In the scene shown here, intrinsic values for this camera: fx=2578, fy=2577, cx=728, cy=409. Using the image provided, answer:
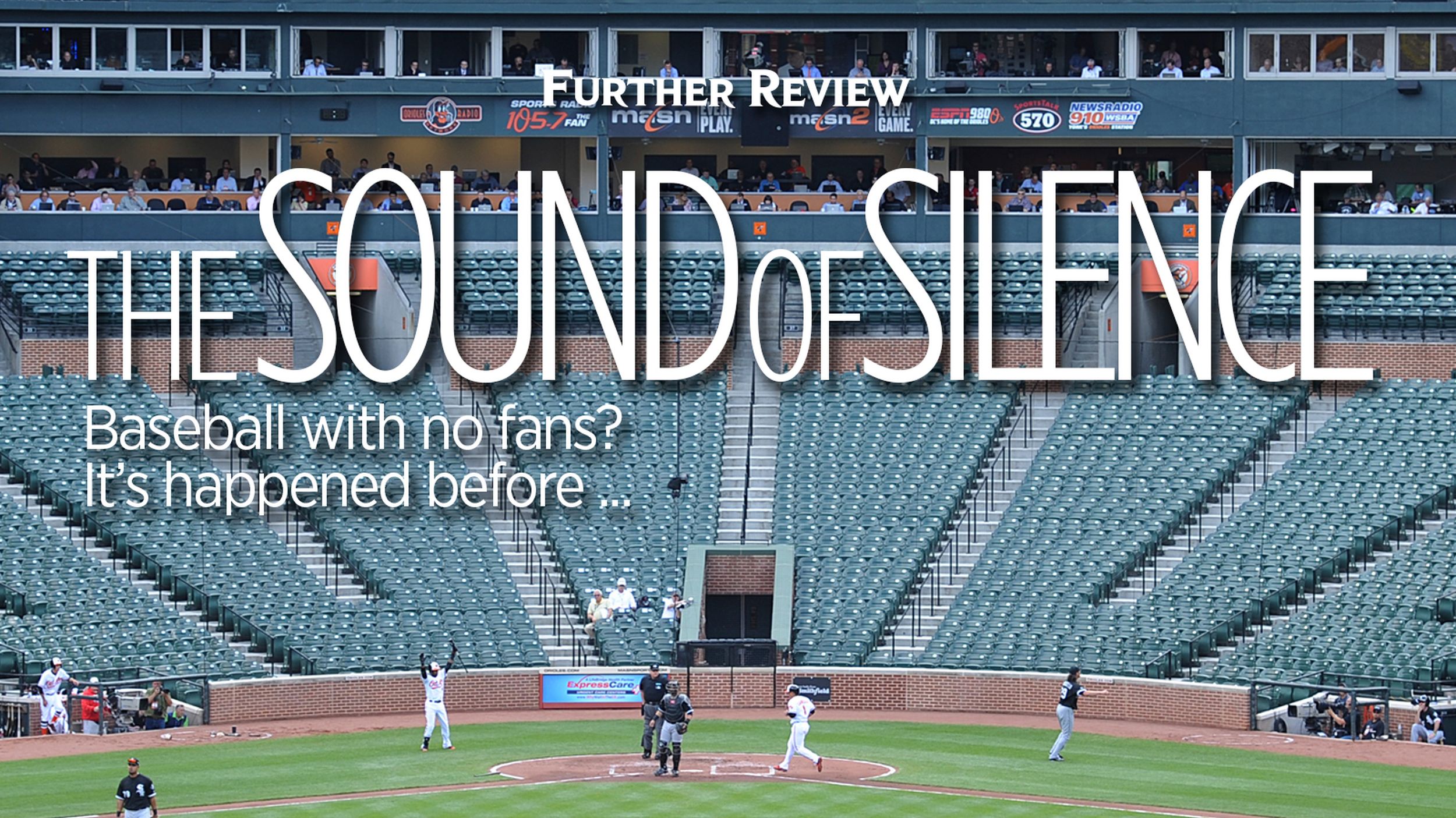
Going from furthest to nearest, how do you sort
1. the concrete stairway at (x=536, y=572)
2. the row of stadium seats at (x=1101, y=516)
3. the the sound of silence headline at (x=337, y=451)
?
the the sound of silence headline at (x=337, y=451) → the concrete stairway at (x=536, y=572) → the row of stadium seats at (x=1101, y=516)

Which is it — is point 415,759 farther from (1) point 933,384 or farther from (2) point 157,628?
(1) point 933,384

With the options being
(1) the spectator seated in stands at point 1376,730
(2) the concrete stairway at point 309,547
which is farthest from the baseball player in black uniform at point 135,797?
(1) the spectator seated in stands at point 1376,730

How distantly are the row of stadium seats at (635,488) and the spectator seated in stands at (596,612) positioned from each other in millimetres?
112

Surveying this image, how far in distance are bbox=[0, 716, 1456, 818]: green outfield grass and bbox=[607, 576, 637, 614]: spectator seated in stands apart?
428cm

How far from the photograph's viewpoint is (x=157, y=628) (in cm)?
4622

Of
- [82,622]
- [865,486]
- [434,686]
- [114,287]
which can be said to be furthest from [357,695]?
[114,287]

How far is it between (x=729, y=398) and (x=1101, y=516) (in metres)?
9.14

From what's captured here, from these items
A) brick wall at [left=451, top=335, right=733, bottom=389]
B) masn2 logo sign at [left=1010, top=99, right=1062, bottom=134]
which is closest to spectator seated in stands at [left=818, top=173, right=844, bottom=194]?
masn2 logo sign at [left=1010, top=99, right=1062, bottom=134]

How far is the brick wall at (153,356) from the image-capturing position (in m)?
54.3

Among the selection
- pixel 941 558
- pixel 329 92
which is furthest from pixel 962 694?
pixel 329 92

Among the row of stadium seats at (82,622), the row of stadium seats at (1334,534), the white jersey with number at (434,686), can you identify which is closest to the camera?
the white jersey with number at (434,686)

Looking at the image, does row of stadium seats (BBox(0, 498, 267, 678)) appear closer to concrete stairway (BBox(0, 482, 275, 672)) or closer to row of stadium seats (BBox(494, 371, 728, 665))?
concrete stairway (BBox(0, 482, 275, 672))

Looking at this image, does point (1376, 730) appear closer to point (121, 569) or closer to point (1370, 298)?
point (1370, 298)

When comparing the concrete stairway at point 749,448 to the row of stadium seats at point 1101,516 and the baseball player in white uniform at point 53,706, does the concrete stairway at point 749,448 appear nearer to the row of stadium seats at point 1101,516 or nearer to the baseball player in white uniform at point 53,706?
the row of stadium seats at point 1101,516
